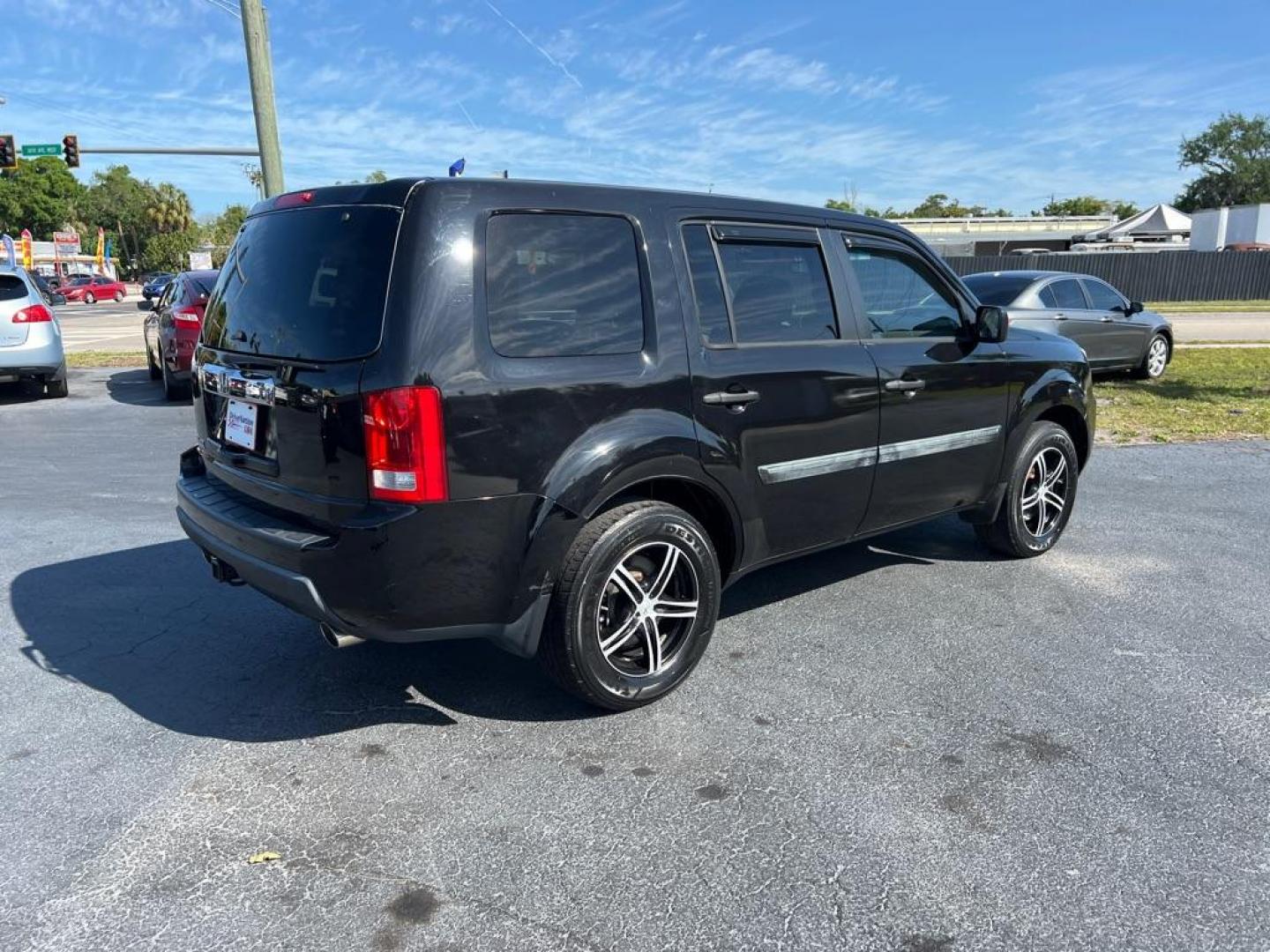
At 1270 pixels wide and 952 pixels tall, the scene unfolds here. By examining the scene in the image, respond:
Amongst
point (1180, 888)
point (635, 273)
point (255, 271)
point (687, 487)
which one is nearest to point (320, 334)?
point (255, 271)

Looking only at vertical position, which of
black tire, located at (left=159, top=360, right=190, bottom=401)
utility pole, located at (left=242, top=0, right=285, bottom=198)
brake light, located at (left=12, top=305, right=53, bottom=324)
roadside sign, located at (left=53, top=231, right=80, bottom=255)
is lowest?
black tire, located at (left=159, top=360, right=190, bottom=401)

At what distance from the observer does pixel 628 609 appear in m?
3.56

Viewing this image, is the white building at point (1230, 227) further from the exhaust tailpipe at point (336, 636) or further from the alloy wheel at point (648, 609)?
the exhaust tailpipe at point (336, 636)

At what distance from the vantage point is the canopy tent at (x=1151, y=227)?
2133 inches

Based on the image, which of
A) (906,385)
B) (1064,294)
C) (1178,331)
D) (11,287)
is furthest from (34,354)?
(1178,331)

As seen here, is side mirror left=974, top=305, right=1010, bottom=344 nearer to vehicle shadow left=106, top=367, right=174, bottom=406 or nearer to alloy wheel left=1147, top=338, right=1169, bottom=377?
vehicle shadow left=106, top=367, right=174, bottom=406

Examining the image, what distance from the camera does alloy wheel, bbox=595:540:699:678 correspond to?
3.51 meters

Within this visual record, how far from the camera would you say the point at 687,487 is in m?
3.67

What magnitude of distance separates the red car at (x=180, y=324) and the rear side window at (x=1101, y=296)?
10976mm

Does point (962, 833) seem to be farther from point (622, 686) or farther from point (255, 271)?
point (255, 271)

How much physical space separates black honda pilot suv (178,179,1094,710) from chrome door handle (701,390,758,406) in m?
0.01

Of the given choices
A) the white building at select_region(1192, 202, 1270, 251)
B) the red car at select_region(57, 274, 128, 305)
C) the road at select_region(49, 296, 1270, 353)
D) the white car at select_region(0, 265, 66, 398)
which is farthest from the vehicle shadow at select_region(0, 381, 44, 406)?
the white building at select_region(1192, 202, 1270, 251)

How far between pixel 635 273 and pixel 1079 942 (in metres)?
2.50

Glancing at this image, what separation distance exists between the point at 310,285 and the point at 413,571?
1.11 metres
